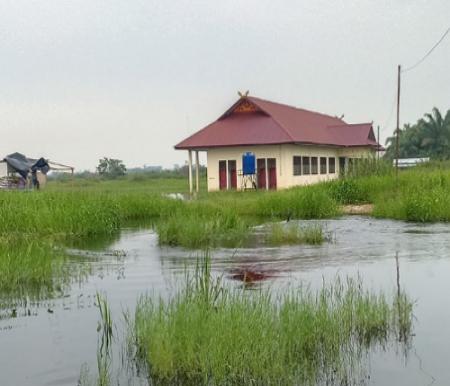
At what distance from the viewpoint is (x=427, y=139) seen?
47.4 m

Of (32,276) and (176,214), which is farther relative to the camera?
(176,214)

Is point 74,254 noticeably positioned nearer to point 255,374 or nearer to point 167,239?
point 167,239

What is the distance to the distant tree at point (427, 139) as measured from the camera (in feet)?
152

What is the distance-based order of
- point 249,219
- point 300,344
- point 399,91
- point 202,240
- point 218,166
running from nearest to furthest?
point 300,344 → point 202,240 → point 249,219 → point 399,91 → point 218,166

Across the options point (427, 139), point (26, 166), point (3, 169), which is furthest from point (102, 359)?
point (427, 139)

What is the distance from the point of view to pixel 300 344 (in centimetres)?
589

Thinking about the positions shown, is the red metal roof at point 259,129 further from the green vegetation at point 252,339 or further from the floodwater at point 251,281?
the green vegetation at point 252,339

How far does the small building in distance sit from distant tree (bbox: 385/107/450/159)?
54.2ft

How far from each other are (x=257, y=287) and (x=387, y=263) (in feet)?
11.1

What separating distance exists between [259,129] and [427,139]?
22.6 meters

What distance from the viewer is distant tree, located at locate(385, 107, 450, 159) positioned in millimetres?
46428

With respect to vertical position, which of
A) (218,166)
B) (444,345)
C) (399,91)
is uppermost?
(399,91)

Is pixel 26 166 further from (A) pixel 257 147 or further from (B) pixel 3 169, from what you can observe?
(A) pixel 257 147

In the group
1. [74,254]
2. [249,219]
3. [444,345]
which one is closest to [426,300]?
[444,345]
